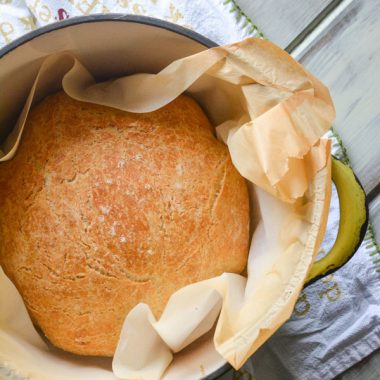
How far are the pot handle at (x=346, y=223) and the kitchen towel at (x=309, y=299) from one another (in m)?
0.18

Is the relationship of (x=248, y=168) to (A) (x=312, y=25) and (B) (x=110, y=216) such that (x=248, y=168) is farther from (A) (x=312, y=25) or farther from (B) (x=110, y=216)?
(A) (x=312, y=25)

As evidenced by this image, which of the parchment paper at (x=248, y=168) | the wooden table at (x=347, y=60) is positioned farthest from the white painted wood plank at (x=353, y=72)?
the parchment paper at (x=248, y=168)

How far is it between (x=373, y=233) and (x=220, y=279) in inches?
11.3

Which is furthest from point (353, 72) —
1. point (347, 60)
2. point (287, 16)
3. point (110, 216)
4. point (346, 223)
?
point (110, 216)

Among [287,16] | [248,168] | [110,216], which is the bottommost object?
[110,216]

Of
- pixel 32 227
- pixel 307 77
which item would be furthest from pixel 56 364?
pixel 307 77

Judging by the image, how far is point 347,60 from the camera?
85cm

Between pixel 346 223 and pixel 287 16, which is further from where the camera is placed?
pixel 287 16

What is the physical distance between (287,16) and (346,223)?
354 millimetres

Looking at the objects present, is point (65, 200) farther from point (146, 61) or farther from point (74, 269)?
point (146, 61)

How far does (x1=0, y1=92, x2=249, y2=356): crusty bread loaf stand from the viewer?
69 centimetres

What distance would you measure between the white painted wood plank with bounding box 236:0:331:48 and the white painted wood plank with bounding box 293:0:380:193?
0.02 metres

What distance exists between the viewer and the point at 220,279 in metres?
0.68

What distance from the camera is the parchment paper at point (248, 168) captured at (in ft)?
1.99
